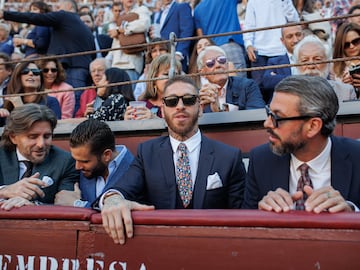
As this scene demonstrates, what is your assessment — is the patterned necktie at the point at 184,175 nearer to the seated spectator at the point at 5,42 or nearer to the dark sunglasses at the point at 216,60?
the dark sunglasses at the point at 216,60

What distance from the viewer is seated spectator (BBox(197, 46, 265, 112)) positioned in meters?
4.92

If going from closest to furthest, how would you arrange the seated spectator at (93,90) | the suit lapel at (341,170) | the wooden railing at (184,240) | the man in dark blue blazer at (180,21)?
the wooden railing at (184,240)
the suit lapel at (341,170)
the seated spectator at (93,90)
the man in dark blue blazer at (180,21)

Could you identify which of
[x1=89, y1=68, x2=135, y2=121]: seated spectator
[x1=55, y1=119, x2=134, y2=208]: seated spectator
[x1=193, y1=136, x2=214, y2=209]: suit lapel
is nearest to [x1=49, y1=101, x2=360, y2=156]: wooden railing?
[x1=89, y1=68, x2=135, y2=121]: seated spectator

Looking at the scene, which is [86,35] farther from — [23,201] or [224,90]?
[23,201]

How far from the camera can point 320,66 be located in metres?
5.10

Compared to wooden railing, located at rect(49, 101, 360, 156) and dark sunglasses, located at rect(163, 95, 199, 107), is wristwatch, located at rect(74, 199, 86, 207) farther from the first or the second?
wooden railing, located at rect(49, 101, 360, 156)

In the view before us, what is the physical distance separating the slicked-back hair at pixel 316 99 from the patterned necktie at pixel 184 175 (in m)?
0.86

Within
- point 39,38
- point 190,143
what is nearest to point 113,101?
point 190,143

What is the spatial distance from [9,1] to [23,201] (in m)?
15.3

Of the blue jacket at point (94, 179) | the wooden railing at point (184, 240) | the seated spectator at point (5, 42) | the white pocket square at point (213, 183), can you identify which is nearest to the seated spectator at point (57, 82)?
the blue jacket at point (94, 179)

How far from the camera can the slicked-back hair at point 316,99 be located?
10.4 ft

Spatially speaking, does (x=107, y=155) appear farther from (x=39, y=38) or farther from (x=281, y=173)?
(x=39, y=38)

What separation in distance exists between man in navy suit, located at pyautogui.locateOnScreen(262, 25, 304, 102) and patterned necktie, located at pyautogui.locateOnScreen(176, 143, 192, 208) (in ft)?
6.41

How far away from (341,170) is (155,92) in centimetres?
251
